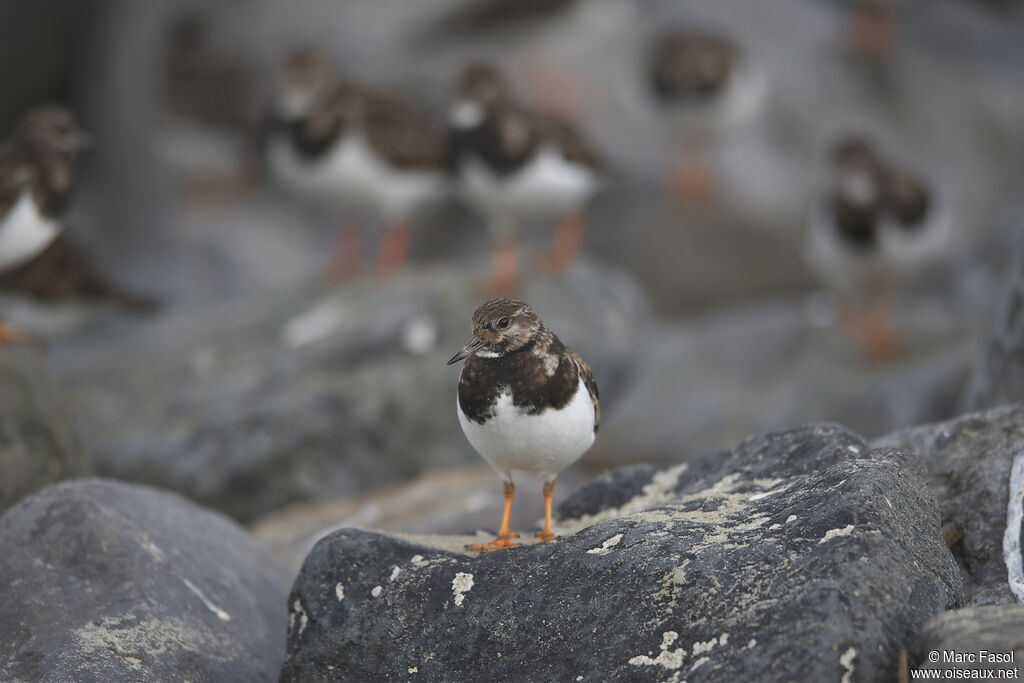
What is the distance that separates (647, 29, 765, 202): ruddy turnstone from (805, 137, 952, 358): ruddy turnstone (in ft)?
9.00

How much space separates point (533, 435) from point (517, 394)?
0.59ft

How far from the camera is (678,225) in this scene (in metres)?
15.3

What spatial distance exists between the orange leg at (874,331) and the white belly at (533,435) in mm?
6906

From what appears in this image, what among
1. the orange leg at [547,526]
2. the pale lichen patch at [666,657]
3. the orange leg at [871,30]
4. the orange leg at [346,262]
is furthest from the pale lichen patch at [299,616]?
the orange leg at [871,30]

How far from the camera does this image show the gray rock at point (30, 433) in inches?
260

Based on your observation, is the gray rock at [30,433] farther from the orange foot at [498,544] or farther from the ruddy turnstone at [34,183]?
the orange foot at [498,544]

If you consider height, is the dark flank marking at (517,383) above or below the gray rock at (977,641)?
above

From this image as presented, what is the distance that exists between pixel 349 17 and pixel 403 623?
569 inches

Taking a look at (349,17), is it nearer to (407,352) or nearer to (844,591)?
(407,352)

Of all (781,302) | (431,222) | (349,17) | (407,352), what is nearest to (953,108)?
(781,302)

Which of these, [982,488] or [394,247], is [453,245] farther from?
[982,488]

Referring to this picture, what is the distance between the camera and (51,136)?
25.9 ft

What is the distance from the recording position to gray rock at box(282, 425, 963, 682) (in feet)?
12.7

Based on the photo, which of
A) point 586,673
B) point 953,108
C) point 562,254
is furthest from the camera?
point 953,108
